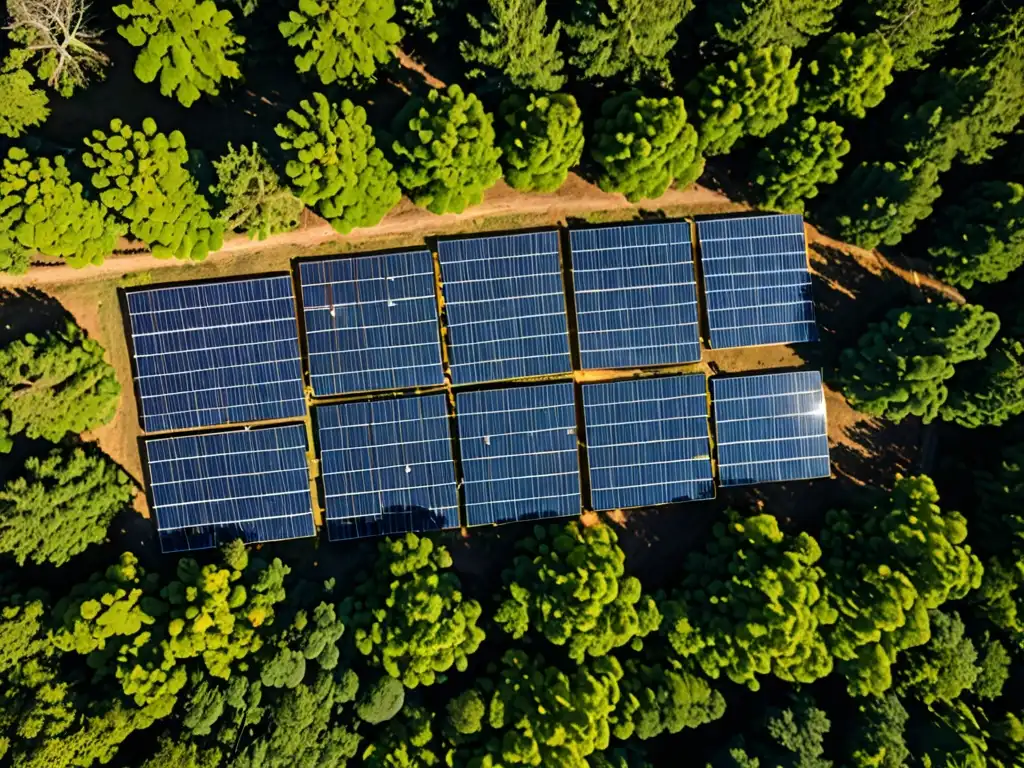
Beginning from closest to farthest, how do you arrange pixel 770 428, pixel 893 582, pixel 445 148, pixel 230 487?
pixel 445 148 < pixel 893 582 < pixel 230 487 < pixel 770 428

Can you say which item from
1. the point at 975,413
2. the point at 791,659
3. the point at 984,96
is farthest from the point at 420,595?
the point at 984,96

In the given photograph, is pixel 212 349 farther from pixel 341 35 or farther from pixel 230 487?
pixel 341 35

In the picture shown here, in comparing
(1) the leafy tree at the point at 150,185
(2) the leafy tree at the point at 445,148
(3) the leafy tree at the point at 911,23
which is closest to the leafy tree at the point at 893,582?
(3) the leafy tree at the point at 911,23

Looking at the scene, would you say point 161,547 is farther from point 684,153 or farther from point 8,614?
point 684,153

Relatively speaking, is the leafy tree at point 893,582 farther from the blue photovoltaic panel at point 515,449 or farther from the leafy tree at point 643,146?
the leafy tree at point 643,146

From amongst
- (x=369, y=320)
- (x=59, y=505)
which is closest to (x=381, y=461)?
A: (x=369, y=320)

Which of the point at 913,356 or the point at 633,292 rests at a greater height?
the point at 633,292

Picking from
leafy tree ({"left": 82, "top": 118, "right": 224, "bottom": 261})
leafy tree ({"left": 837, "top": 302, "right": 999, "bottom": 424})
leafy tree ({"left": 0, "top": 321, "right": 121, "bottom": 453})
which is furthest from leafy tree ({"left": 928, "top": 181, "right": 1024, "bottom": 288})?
leafy tree ({"left": 0, "top": 321, "right": 121, "bottom": 453})

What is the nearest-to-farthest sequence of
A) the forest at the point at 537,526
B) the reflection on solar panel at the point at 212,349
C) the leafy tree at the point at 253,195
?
1. the leafy tree at the point at 253,195
2. the forest at the point at 537,526
3. the reflection on solar panel at the point at 212,349
